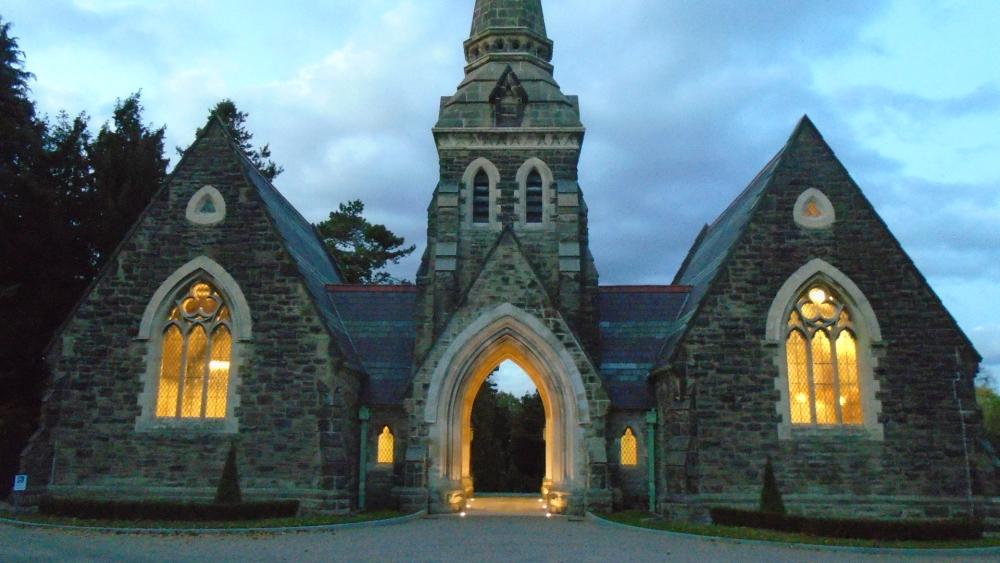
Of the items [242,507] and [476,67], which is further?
[476,67]

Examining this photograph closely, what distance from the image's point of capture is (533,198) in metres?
25.1

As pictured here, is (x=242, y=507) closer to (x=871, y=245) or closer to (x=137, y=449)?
(x=137, y=449)

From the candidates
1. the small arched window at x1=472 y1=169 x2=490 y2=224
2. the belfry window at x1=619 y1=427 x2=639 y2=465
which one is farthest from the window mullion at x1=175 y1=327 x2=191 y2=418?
the belfry window at x1=619 y1=427 x2=639 y2=465

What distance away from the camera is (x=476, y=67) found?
2750 cm

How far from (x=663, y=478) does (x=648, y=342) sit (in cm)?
444

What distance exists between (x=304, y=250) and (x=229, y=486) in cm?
819

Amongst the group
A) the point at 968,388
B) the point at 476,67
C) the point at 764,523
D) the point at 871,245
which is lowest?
the point at 764,523

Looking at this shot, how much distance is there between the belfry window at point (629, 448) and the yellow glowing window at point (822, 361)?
409 cm

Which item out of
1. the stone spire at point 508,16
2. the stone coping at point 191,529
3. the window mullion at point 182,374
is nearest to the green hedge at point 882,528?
the stone coping at point 191,529

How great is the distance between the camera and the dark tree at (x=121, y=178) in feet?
93.2

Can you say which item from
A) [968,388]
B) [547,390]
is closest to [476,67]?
[547,390]

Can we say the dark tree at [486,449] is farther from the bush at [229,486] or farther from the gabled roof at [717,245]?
the bush at [229,486]

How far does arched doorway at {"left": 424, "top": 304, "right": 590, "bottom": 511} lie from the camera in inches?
800

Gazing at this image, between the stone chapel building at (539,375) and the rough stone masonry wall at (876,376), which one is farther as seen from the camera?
the stone chapel building at (539,375)
